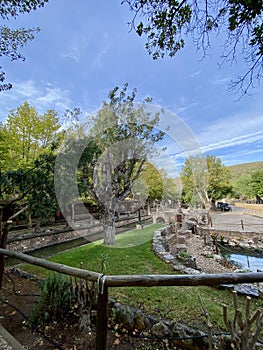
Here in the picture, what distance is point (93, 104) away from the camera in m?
7.09

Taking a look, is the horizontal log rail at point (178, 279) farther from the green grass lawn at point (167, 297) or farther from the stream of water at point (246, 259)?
the stream of water at point (246, 259)

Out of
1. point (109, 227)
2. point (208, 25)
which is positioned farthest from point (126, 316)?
point (109, 227)

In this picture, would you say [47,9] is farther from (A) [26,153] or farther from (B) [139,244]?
(A) [26,153]

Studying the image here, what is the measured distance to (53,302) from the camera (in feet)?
6.94

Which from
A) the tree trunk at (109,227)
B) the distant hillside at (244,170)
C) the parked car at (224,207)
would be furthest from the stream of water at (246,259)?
the distant hillside at (244,170)

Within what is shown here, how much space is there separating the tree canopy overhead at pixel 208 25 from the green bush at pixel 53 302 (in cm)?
336

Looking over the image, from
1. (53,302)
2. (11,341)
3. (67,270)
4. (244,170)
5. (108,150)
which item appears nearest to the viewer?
(67,270)

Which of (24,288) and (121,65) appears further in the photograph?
(121,65)

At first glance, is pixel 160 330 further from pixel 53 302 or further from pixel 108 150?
pixel 108 150

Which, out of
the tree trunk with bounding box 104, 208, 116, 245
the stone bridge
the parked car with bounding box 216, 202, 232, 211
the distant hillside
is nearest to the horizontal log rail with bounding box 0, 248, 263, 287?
the tree trunk with bounding box 104, 208, 116, 245

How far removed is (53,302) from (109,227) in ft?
14.2

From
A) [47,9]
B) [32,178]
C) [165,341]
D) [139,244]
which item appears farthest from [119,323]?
[47,9]

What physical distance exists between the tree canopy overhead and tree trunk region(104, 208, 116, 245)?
204 inches

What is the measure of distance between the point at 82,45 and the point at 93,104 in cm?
198
